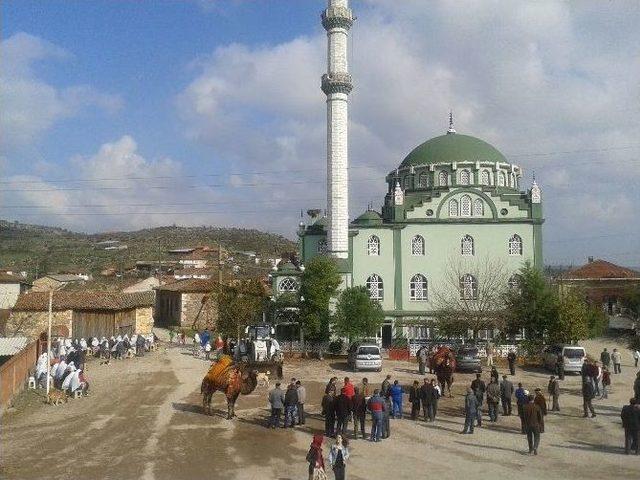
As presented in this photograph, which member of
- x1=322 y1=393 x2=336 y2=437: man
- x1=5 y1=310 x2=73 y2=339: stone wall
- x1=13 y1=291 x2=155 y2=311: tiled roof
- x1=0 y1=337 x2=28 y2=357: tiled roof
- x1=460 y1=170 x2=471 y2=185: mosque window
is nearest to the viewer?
x1=322 y1=393 x2=336 y2=437: man

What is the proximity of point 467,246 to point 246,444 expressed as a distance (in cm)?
2730

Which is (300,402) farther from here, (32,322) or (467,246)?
(467,246)

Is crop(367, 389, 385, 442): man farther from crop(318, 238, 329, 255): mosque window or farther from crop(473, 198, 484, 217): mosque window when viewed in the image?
crop(318, 238, 329, 255): mosque window

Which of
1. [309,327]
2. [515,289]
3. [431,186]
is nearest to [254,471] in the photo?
[309,327]

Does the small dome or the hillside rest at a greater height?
the hillside

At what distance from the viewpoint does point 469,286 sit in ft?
127

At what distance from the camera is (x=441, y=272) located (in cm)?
3897

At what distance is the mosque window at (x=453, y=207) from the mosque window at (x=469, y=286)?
3.86 metres

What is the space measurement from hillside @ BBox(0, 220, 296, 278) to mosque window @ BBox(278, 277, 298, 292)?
39.8m

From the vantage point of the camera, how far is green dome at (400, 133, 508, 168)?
44.5 m

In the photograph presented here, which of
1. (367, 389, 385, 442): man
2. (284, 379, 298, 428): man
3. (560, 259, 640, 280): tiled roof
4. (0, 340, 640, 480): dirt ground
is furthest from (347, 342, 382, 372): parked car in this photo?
(560, 259, 640, 280): tiled roof

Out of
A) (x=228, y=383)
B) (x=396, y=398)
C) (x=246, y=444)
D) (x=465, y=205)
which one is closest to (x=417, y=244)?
(x=465, y=205)

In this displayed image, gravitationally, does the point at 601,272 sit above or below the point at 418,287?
above

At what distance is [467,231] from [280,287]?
12006 mm
